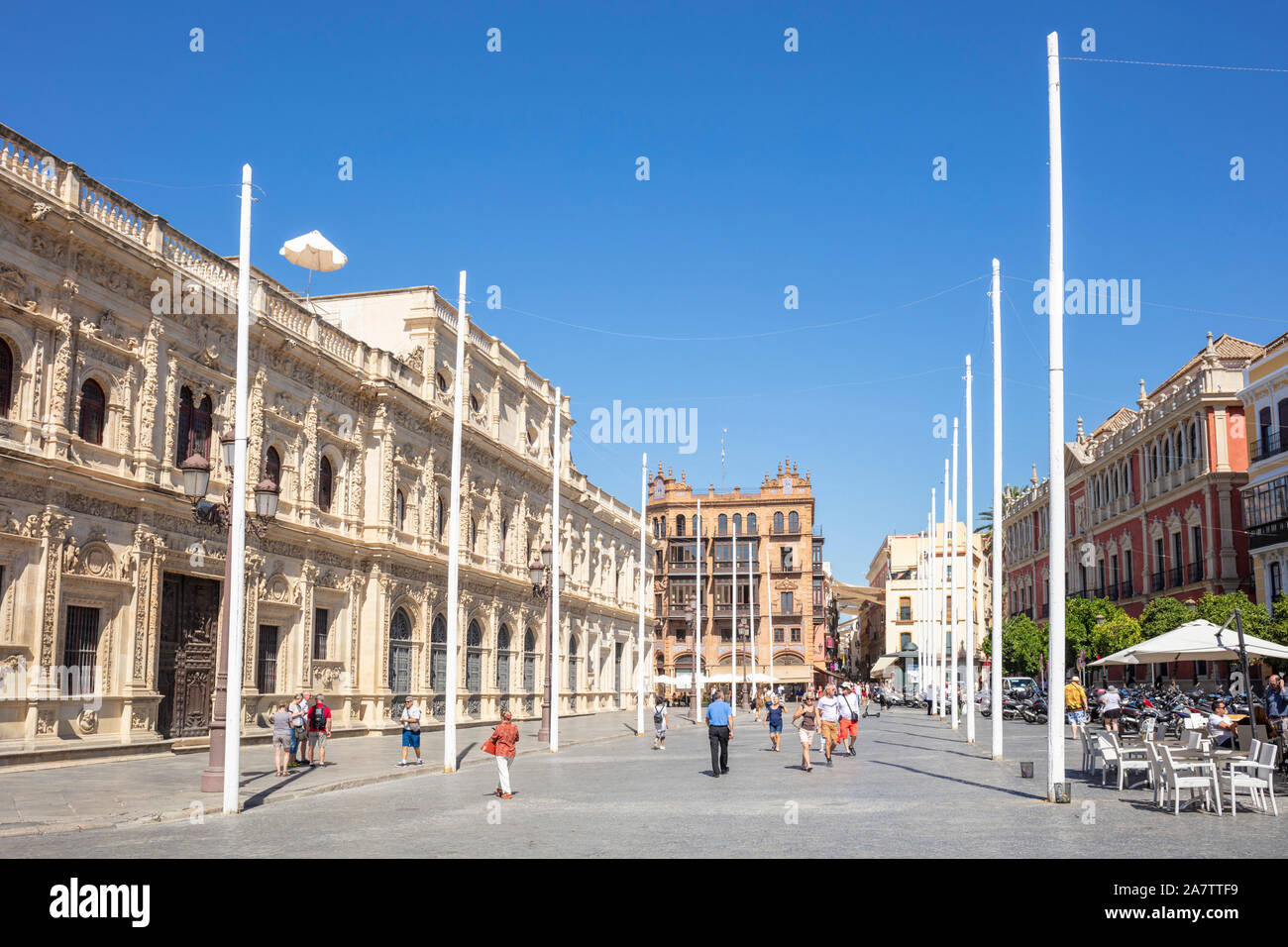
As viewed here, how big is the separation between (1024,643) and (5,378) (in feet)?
173

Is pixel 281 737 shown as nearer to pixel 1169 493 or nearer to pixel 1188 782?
pixel 1188 782

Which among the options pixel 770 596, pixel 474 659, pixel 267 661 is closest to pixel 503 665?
pixel 474 659

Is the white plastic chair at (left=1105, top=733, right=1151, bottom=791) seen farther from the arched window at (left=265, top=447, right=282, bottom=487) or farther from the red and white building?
the red and white building

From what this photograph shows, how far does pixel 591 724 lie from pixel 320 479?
17.3 metres

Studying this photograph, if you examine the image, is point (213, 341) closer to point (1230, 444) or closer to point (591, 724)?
point (591, 724)

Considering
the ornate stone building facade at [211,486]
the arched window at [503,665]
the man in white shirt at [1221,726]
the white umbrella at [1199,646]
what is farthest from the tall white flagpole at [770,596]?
the man in white shirt at [1221,726]

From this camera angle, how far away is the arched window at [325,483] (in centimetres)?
3531

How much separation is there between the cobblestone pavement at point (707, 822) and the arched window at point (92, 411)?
10430mm

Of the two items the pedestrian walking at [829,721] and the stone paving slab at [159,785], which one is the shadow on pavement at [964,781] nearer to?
the pedestrian walking at [829,721]

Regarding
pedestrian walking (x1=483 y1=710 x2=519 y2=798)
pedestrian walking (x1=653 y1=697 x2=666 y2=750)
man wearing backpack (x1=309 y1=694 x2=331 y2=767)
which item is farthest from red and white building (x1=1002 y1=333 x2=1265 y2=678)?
pedestrian walking (x1=483 y1=710 x2=519 y2=798)

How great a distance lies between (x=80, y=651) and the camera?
24.4 m

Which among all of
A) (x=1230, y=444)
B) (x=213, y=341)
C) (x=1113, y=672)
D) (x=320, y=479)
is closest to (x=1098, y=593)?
(x=1113, y=672)

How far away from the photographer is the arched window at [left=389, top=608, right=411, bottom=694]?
38.5 m

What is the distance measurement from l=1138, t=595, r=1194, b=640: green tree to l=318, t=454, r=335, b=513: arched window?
98.5ft
